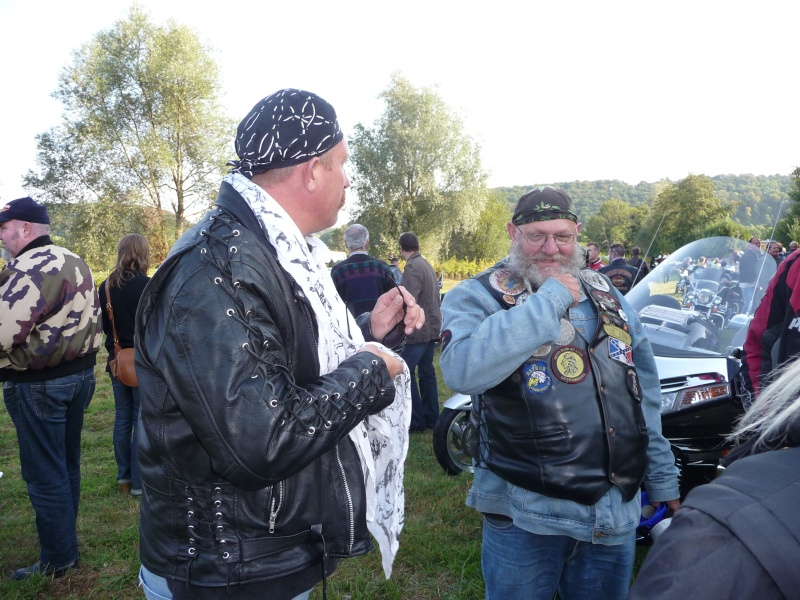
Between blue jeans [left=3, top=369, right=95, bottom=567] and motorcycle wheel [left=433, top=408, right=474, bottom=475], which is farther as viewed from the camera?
motorcycle wheel [left=433, top=408, right=474, bottom=475]

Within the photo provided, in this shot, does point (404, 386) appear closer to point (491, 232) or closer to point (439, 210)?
point (439, 210)

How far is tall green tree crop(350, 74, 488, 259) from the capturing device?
33.9 meters

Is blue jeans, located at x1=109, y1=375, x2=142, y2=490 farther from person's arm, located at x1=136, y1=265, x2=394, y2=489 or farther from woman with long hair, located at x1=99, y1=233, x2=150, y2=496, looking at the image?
person's arm, located at x1=136, y1=265, x2=394, y2=489

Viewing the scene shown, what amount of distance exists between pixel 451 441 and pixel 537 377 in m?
3.13

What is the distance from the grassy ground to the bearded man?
1.46 metres

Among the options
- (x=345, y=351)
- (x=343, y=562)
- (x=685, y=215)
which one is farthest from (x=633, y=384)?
(x=685, y=215)

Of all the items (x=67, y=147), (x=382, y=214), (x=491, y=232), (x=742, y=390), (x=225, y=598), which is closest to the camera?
(x=225, y=598)

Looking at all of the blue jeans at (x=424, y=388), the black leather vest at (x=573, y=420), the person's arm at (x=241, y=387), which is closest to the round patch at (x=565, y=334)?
the black leather vest at (x=573, y=420)

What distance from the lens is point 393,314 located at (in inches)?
71.3

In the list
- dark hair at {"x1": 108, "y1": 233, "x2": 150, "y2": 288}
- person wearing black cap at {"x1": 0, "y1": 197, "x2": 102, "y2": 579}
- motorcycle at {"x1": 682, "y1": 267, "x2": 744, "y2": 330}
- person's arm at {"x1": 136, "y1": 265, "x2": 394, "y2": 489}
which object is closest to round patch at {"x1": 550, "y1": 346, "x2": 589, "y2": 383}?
person's arm at {"x1": 136, "y1": 265, "x2": 394, "y2": 489}

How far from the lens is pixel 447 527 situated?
402 cm

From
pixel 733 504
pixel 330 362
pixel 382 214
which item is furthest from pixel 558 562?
pixel 382 214

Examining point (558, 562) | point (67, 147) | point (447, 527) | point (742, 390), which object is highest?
point (67, 147)

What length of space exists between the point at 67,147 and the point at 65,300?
2465 cm
